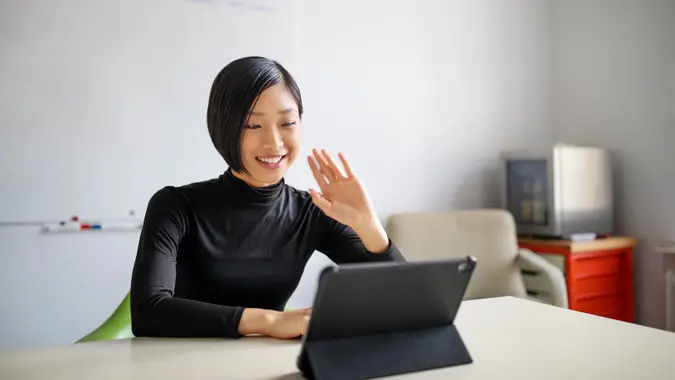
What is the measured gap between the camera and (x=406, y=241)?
2.99 meters

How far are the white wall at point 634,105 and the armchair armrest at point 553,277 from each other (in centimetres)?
77

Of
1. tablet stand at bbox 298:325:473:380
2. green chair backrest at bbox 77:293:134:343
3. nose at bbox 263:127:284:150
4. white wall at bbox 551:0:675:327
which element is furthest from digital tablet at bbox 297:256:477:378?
white wall at bbox 551:0:675:327

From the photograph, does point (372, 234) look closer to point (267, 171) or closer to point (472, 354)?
point (267, 171)

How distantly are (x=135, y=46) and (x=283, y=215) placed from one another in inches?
54.9

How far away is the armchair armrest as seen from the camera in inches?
109

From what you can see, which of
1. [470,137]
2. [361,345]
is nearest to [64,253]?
[361,345]

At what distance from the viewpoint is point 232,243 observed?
1479mm

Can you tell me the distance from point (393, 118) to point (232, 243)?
198cm

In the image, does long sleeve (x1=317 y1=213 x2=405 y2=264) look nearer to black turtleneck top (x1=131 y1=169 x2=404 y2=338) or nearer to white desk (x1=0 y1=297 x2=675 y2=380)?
black turtleneck top (x1=131 y1=169 x2=404 y2=338)

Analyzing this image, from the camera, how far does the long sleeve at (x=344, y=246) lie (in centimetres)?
149

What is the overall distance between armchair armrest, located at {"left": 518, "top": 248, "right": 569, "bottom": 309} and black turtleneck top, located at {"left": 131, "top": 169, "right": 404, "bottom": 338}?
1.51 meters

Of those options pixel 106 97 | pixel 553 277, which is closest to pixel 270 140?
pixel 106 97

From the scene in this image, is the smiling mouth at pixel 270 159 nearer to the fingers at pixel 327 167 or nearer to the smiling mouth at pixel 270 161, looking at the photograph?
the smiling mouth at pixel 270 161

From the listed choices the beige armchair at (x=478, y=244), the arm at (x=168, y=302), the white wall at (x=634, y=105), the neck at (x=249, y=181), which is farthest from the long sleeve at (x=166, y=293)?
the white wall at (x=634, y=105)
